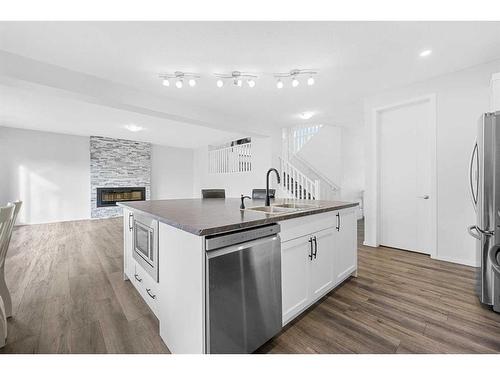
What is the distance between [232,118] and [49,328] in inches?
165

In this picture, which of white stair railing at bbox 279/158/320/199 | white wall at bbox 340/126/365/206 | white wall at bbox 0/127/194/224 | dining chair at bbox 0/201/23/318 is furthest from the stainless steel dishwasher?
white wall at bbox 0/127/194/224

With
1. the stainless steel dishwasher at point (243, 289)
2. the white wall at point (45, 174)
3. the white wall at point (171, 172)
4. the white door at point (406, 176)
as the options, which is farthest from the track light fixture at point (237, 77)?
the white wall at point (171, 172)

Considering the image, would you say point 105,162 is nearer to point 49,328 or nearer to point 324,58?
point 49,328

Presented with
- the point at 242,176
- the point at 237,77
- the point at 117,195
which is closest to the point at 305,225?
the point at 237,77

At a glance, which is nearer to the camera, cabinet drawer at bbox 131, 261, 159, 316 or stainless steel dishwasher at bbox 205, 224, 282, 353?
stainless steel dishwasher at bbox 205, 224, 282, 353

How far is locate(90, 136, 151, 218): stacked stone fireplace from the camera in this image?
21.8 ft

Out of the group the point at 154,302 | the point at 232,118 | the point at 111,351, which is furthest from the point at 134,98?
the point at 111,351

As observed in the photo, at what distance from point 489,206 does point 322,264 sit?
1.45 meters

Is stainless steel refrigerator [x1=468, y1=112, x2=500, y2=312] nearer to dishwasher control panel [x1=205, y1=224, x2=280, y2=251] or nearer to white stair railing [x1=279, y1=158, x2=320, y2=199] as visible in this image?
dishwasher control panel [x1=205, y1=224, x2=280, y2=251]

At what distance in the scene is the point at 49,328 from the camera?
167 centimetres

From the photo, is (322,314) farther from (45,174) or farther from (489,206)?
(45,174)

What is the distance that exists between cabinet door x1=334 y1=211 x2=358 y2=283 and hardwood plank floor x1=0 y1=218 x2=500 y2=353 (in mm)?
163

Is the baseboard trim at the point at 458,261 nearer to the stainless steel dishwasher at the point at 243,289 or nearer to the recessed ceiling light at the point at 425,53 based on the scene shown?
the recessed ceiling light at the point at 425,53

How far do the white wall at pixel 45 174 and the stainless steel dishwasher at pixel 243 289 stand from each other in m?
7.09
